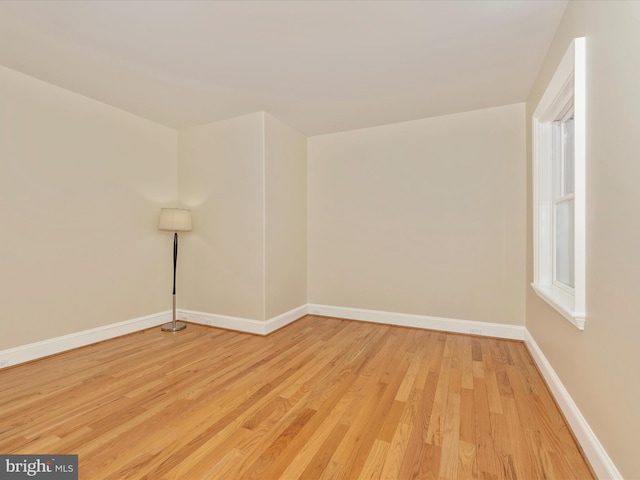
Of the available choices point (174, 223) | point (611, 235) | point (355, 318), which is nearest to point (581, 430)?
point (611, 235)

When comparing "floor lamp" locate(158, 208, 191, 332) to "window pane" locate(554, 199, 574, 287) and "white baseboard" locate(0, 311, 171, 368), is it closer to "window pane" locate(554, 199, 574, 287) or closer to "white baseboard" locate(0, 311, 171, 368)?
"white baseboard" locate(0, 311, 171, 368)

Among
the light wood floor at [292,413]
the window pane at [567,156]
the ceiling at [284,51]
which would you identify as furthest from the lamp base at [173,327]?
the window pane at [567,156]

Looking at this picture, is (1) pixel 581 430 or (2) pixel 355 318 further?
→ (2) pixel 355 318

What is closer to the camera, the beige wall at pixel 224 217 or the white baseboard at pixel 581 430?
the white baseboard at pixel 581 430

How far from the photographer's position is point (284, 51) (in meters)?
2.40

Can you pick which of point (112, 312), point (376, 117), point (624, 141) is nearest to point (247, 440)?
point (624, 141)

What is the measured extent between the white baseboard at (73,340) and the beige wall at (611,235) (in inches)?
165

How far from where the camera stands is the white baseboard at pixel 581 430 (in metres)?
1.36

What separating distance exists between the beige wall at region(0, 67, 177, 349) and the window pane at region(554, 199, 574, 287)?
14.2ft

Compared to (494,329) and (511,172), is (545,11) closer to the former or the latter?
(511,172)

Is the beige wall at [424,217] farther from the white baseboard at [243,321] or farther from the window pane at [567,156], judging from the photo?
the window pane at [567,156]

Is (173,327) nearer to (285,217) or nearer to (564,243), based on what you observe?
(285,217)

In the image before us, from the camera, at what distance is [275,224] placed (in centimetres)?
380

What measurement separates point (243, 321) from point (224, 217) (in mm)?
1314
